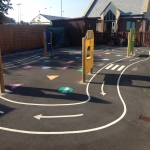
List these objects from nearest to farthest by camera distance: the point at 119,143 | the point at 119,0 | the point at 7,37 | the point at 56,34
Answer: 1. the point at 119,143
2. the point at 7,37
3. the point at 56,34
4. the point at 119,0

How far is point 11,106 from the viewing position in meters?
7.05

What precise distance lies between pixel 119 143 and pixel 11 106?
4.45 metres

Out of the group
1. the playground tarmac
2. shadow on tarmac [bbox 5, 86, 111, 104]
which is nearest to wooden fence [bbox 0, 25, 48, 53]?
the playground tarmac

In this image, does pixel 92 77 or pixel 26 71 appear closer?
pixel 92 77

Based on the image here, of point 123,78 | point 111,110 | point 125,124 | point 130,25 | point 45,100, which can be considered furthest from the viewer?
point 130,25

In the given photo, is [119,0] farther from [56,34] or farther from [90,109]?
[90,109]

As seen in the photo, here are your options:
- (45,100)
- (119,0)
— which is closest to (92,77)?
(45,100)

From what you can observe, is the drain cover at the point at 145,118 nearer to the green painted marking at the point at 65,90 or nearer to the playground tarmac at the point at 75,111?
the playground tarmac at the point at 75,111

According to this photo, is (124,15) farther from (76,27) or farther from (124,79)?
(124,79)

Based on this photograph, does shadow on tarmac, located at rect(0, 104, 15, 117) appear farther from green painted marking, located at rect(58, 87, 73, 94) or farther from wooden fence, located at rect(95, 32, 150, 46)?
wooden fence, located at rect(95, 32, 150, 46)

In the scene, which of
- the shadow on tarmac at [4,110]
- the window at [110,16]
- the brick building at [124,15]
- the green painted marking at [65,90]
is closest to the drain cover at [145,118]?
the green painted marking at [65,90]

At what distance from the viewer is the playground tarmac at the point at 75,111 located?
491cm

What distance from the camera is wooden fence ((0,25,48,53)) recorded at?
19.4m

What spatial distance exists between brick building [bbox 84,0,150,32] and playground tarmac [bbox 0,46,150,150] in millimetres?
21966
